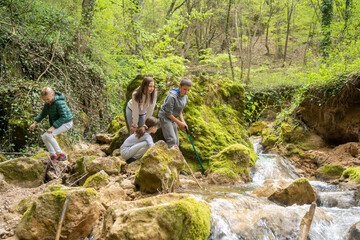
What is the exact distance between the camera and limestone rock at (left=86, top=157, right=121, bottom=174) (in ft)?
13.2

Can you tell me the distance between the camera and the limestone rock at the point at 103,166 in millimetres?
4035

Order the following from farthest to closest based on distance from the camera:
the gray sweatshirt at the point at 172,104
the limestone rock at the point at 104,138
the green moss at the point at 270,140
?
1. the green moss at the point at 270,140
2. the limestone rock at the point at 104,138
3. the gray sweatshirt at the point at 172,104

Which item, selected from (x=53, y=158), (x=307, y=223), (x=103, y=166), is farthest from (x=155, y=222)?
(x=53, y=158)

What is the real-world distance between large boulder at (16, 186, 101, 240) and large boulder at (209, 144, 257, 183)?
3371mm

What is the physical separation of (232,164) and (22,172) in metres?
4.26

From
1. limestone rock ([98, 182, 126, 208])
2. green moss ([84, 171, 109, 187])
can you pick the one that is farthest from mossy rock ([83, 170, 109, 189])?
limestone rock ([98, 182, 126, 208])

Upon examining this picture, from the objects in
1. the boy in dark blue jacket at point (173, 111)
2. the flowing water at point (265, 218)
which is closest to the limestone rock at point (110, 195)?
the flowing water at point (265, 218)

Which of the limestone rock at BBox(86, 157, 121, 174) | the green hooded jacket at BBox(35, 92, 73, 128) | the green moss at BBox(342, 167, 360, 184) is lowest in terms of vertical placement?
the green moss at BBox(342, 167, 360, 184)

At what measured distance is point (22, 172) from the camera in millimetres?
4387

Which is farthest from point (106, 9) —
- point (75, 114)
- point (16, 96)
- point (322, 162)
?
point (322, 162)

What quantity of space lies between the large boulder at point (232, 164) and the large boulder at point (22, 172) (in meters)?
3.50

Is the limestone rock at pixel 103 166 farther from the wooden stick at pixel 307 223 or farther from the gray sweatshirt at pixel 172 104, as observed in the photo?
the wooden stick at pixel 307 223

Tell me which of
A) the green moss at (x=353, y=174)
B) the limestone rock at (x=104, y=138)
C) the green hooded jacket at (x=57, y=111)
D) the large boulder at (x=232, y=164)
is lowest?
the limestone rock at (x=104, y=138)

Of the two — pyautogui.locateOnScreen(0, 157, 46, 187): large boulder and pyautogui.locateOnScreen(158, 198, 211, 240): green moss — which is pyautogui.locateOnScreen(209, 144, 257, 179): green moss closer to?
pyautogui.locateOnScreen(158, 198, 211, 240): green moss
